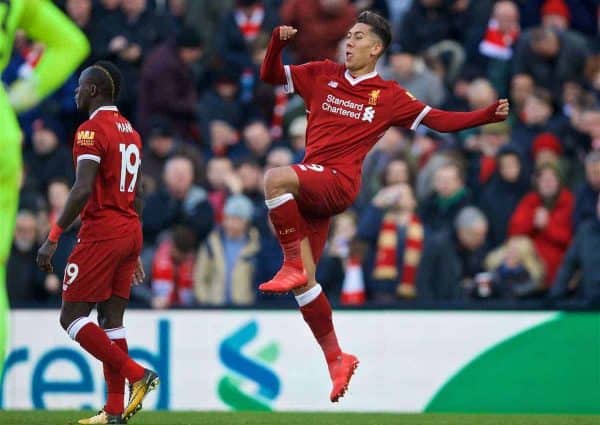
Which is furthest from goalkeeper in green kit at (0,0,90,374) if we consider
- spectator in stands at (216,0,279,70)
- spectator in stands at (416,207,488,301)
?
spectator in stands at (216,0,279,70)

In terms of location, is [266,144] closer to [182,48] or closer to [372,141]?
[182,48]

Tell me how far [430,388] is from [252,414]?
1.89m

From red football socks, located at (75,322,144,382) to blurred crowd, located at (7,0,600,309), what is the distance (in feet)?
12.2

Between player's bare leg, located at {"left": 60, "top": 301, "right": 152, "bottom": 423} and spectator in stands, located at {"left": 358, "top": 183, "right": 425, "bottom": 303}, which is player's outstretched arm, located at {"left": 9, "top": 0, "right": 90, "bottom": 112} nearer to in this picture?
player's bare leg, located at {"left": 60, "top": 301, "right": 152, "bottom": 423}

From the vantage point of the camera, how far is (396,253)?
14227 millimetres

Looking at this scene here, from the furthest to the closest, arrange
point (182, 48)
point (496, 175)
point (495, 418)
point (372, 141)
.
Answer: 1. point (182, 48)
2. point (496, 175)
3. point (495, 418)
4. point (372, 141)

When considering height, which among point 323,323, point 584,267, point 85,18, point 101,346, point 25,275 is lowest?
point 25,275

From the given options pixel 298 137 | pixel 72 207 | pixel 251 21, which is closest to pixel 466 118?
pixel 72 207

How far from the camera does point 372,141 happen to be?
34.7 feet

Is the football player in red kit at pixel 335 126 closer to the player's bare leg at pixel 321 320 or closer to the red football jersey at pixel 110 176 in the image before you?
the player's bare leg at pixel 321 320

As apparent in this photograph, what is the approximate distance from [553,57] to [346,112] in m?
6.49

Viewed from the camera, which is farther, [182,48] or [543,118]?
[182,48]

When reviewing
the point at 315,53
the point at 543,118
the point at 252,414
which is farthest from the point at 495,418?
the point at 315,53

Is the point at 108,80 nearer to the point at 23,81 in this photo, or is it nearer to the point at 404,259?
the point at 23,81
